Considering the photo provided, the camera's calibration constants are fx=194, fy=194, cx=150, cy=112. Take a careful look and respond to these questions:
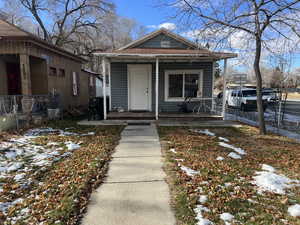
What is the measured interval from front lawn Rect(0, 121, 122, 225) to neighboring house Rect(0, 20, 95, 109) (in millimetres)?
3287

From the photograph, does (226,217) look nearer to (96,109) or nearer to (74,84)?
(96,109)

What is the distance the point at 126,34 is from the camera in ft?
89.5

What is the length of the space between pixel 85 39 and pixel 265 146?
70.2ft

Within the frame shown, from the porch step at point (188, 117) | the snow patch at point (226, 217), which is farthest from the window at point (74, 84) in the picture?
the snow patch at point (226, 217)

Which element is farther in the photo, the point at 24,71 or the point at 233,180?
the point at 24,71

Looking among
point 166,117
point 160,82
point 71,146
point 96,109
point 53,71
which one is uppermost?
point 53,71

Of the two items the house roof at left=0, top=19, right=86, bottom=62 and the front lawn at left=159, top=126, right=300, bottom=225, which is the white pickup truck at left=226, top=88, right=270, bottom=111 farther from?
the house roof at left=0, top=19, right=86, bottom=62

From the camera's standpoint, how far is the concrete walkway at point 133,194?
2207 mm

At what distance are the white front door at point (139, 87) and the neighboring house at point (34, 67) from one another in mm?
3787

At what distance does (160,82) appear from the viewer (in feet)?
31.4

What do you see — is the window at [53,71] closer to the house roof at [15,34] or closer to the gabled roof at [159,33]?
the house roof at [15,34]

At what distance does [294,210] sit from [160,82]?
781cm

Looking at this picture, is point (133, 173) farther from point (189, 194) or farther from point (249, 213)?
point (249, 213)

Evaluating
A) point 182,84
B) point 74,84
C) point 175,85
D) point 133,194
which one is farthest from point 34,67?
point 133,194
